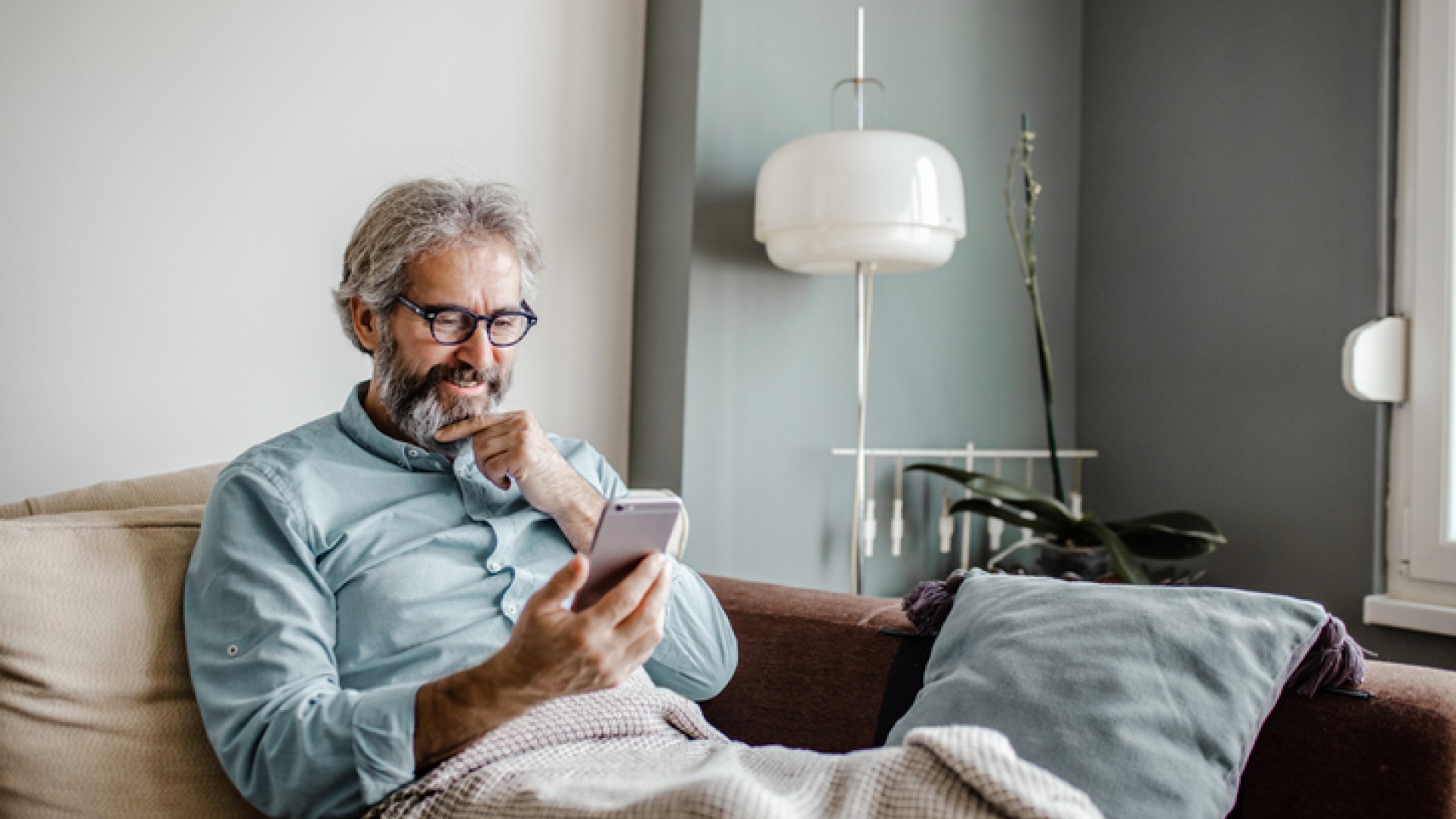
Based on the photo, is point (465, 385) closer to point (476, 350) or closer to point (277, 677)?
point (476, 350)

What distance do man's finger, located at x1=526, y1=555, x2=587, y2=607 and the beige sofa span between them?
1.31 ft

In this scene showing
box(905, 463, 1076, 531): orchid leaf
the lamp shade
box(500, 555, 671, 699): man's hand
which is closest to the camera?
box(500, 555, 671, 699): man's hand

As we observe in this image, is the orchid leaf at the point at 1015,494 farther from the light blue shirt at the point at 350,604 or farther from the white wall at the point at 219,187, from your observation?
the light blue shirt at the point at 350,604

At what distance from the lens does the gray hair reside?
123cm

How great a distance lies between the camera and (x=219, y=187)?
1527mm

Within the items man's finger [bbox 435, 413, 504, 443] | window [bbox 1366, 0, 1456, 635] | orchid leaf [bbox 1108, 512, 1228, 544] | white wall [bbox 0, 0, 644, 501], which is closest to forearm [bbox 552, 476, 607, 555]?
man's finger [bbox 435, 413, 504, 443]

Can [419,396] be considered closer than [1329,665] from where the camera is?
No

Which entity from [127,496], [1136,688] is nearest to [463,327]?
[127,496]

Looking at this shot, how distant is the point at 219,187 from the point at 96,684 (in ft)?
2.58

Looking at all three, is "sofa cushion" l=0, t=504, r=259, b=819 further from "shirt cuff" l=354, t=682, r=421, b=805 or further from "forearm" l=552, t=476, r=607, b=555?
"forearm" l=552, t=476, r=607, b=555

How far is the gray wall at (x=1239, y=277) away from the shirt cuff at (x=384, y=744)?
6.47ft

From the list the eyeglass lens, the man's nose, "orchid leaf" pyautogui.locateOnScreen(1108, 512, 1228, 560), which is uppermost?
the eyeglass lens

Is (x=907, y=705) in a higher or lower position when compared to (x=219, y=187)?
lower

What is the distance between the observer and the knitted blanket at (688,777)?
2.51ft
